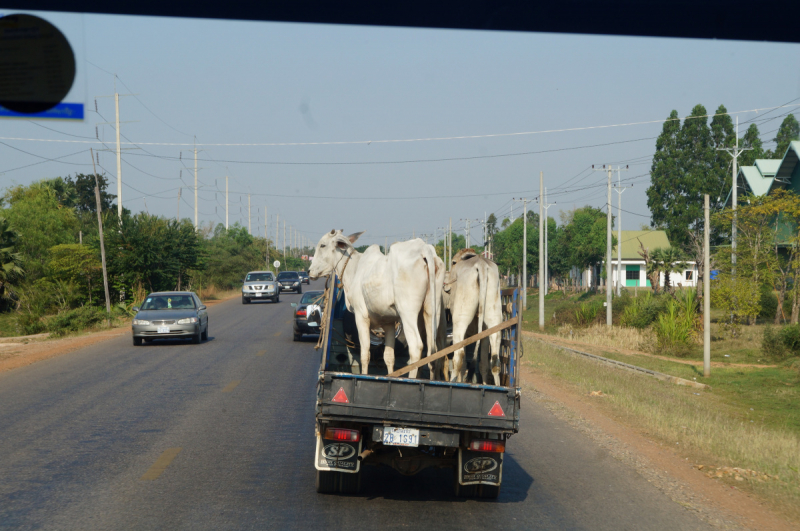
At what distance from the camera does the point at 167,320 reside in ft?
75.0

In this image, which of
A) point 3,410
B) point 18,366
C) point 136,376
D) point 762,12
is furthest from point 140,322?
point 762,12

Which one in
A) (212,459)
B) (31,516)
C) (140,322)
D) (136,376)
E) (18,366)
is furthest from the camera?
(140,322)

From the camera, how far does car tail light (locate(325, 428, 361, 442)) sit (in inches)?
268

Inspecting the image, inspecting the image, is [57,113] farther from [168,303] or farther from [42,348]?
[42,348]

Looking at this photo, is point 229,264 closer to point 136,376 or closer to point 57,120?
point 136,376

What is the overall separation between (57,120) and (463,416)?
13.2 ft

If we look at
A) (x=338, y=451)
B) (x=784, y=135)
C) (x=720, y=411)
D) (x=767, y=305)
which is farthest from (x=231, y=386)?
(x=784, y=135)

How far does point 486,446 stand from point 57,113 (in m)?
4.50

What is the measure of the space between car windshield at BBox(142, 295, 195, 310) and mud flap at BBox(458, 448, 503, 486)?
18.2 m

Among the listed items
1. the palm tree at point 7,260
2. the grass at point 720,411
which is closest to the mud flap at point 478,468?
the grass at point 720,411

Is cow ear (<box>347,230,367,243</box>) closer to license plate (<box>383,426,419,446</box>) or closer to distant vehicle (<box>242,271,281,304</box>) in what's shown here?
license plate (<box>383,426,419,446</box>)

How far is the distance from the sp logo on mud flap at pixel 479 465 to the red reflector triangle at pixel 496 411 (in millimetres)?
649

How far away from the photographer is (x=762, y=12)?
454cm

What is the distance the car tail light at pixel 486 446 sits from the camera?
686 cm
